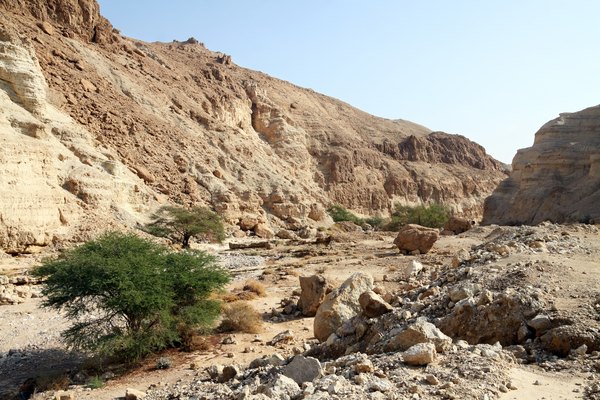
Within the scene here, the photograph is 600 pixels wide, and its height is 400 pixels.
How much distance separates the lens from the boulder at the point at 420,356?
572cm

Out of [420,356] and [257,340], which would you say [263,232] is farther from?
[420,356]

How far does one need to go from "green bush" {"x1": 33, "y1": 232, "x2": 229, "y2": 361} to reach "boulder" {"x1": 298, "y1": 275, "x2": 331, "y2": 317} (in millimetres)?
2638

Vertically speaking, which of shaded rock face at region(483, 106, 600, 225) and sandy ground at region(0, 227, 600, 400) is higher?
shaded rock face at region(483, 106, 600, 225)

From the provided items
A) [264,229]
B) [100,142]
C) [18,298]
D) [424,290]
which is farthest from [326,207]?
[424,290]

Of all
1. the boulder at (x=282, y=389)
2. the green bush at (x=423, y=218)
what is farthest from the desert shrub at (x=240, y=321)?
the green bush at (x=423, y=218)

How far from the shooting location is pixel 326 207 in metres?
61.4

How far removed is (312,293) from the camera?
43.3 feet

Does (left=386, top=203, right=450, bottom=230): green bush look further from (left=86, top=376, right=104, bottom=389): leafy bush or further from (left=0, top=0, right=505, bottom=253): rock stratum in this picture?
(left=86, top=376, right=104, bottom=389): leafy bush

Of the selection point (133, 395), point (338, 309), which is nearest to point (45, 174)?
point (338, 309)

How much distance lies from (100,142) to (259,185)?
17.3 m

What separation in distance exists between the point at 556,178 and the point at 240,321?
36.9 metres

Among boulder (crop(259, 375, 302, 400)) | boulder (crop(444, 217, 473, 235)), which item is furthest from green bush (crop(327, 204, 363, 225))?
boulder (crop(259, 375, 302, 400))

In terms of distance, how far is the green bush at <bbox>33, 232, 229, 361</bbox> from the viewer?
9930 millimetres

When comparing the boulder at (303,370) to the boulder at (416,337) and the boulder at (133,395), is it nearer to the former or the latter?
the boulder at (416,337)
